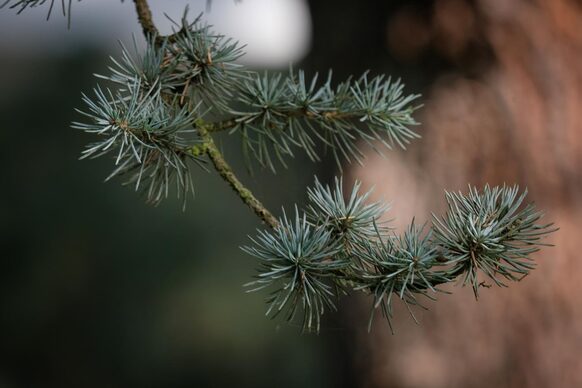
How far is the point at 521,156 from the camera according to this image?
154cm

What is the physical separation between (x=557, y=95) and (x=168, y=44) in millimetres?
1047

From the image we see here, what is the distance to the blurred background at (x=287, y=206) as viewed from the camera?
153 centimetres

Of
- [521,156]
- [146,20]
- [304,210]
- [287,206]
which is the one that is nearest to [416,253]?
[304,210]

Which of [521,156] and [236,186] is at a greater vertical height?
[521,156]

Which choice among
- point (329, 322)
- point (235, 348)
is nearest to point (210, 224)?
point (235, 348)

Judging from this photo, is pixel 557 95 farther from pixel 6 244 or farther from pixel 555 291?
pixel 6 244

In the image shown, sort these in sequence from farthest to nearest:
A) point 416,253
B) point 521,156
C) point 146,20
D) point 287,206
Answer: point 287,206, point 521,156, point 146,20, point 416,253

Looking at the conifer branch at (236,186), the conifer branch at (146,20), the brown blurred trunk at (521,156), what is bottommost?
the conifer branch at (236,186)

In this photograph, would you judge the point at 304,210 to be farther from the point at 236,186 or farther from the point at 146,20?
the point at 146,20

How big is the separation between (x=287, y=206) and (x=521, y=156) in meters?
1.90

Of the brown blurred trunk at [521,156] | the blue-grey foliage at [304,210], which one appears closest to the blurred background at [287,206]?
the brown blurred trunk at [521,156]

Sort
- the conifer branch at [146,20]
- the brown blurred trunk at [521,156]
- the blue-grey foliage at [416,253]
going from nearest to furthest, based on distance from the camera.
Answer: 1. the blue-grey foliage at [416,253]
2. the conifer branch at [146,20]
3. the brown blurred trunk at [521,156]

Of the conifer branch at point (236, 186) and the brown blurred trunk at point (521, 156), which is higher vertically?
the brown blurred trunk at point (521, 156)

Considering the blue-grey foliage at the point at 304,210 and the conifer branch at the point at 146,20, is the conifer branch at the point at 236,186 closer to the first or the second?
the blue-grey foliage at the point at 304,210
